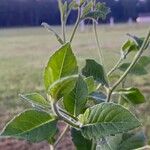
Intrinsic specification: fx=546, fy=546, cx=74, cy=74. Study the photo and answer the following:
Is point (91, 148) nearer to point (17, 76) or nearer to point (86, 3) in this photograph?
point (86, 3)

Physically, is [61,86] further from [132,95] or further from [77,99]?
[132,95]

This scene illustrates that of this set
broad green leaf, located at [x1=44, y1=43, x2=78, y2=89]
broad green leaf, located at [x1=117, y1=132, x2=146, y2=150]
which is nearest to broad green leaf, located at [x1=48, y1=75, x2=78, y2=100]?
broad green leaf, located at [x1=44, y1=43, x2=78, y2=89]

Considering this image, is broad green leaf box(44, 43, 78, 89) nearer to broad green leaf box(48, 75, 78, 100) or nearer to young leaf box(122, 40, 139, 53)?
broad green leaf box(48, 75, 78, 100)

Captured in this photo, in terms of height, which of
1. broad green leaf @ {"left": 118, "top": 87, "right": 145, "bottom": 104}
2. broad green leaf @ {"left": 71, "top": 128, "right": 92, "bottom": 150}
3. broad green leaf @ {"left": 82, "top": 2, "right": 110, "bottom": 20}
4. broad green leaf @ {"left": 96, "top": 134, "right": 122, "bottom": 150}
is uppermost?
broad green leaf @ {"left": 82, "top": 2, "right": 110, "bottom": 20}

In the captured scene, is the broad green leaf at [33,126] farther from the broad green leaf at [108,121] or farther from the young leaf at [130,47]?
the young leaf at [130,47]

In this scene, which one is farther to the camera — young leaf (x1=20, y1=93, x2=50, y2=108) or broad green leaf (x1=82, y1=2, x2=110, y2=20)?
broad green leaf (x1=82, y1=2, x2=110, y2=20)

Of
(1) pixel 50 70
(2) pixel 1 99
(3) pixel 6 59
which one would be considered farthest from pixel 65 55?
(3) pixel 6 59

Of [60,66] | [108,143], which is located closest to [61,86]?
[60,66]

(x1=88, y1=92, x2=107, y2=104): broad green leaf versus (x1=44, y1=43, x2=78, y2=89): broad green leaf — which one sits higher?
(x1=44, y1=43, x2=78, y2=89): broad green leaf
